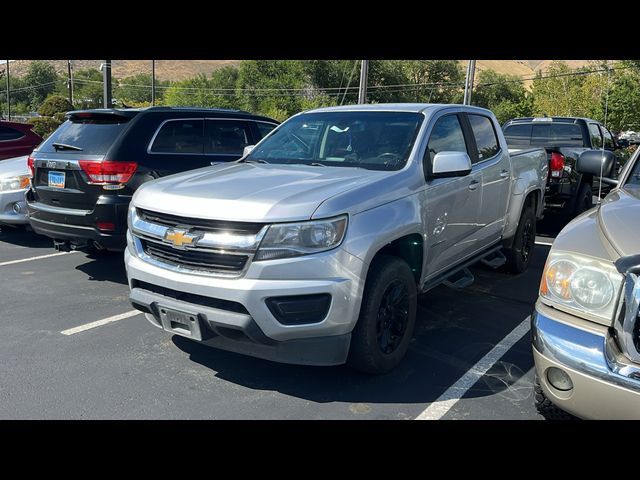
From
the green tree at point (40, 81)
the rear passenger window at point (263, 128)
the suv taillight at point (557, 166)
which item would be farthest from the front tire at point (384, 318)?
the green tree at point (40, 81)

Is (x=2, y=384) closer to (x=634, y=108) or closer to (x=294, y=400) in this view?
(x=294, y=400)

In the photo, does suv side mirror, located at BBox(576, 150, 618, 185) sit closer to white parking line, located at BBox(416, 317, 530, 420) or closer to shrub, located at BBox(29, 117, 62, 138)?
white parking line, located at BBox(416, 317, 530, 420)

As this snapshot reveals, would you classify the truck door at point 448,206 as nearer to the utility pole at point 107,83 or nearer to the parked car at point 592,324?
the parked car at point 592,324

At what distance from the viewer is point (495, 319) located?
513cm

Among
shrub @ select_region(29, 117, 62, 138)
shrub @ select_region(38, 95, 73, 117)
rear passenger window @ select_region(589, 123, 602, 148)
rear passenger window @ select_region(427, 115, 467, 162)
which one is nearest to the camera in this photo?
rear passenger window @ select_region(427, 115, 467, 162)

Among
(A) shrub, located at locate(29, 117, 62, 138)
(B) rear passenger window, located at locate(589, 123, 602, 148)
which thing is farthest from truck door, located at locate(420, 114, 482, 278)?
(A) shrub, located at locate(29, 117, 62, 138)

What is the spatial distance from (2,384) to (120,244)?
1966 millimetres

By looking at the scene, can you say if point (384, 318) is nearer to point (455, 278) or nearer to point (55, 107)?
point (455, 278)

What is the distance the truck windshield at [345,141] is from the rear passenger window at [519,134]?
656 cm

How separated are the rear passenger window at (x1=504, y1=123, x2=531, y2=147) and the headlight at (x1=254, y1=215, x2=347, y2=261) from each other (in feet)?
26.7

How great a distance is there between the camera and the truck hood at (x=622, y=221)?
268 cm

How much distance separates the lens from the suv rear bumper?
545 cm

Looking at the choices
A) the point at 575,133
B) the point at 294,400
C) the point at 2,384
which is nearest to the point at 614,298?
the point at 294,400

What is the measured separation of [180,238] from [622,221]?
250 centimetres
